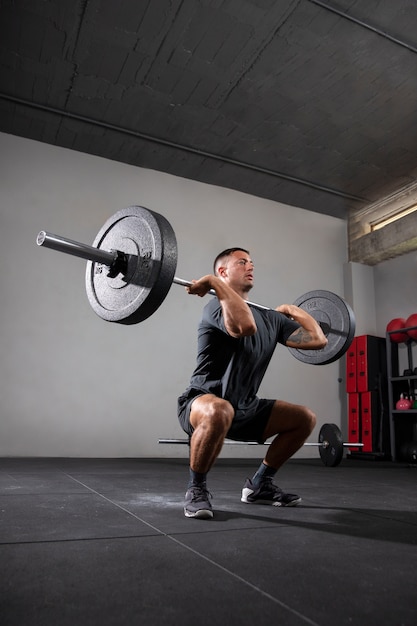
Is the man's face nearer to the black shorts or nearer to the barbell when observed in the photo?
the barbell

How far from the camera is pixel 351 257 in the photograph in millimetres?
6102

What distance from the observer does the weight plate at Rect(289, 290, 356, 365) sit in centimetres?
252

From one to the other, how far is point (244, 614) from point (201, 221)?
475cm

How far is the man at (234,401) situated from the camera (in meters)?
1.71

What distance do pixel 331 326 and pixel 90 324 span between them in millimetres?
2665

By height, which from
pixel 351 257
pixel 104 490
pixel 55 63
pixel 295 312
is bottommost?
pixel 104 490

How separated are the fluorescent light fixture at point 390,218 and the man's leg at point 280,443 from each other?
13.9 ft

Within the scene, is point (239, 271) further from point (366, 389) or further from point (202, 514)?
point (366, 389)

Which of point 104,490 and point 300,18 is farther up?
point 300,18

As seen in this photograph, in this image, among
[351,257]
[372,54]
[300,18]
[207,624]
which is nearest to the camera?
[207,624]

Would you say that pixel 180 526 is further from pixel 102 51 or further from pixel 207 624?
pixel 102 51

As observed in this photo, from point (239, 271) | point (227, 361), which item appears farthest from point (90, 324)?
point (227, 361)

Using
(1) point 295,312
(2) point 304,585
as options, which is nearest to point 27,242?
(1) point 295,312

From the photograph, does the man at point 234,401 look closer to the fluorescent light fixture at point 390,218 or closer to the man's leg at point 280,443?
the man's leg at point 280,443
